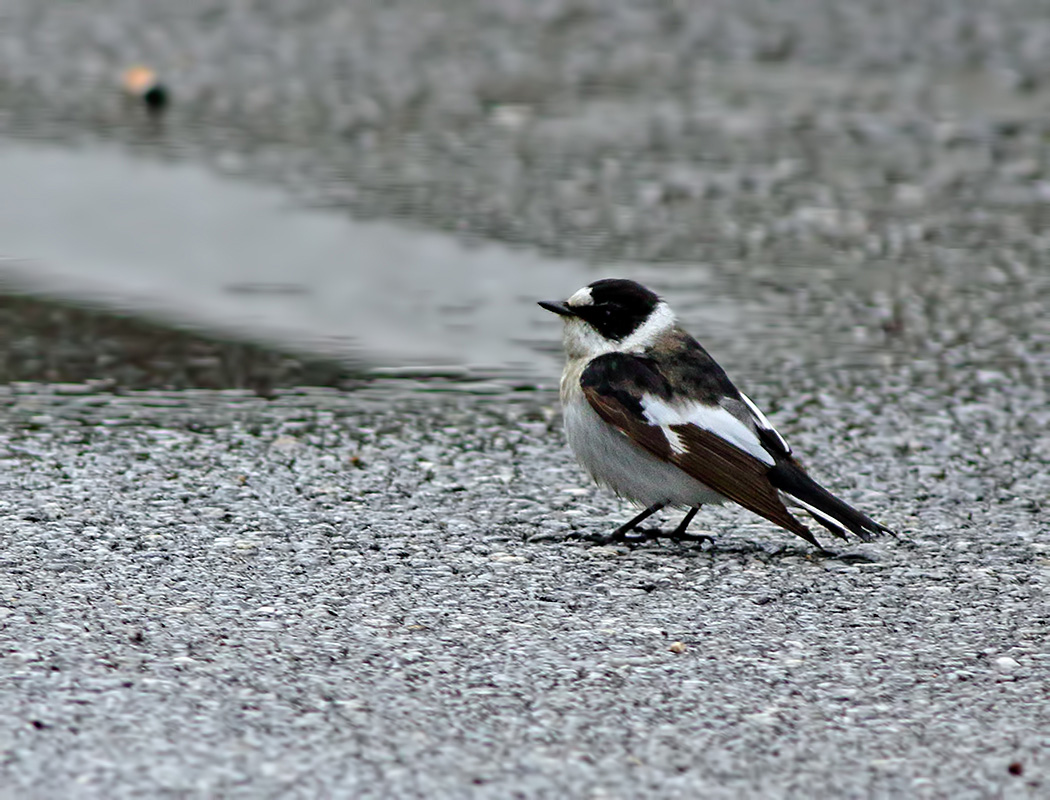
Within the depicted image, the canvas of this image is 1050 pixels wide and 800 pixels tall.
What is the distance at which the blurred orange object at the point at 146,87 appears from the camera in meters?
11.4

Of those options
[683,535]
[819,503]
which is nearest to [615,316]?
[683,535]

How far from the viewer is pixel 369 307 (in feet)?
26.2

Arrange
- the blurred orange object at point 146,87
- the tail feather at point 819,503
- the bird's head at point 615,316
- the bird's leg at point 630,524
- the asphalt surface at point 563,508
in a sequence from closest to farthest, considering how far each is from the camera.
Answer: the asphalt surface at point 563,508
the tail feather at point 819,503
the bird's leg at point 630,524
the bird's head at point 615,316
the blurred orange object at point 146,87

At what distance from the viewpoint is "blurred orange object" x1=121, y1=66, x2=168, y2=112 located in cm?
1142

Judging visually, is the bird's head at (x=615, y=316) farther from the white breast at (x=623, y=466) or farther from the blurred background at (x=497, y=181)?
the blurred background at (x=497, y=181)

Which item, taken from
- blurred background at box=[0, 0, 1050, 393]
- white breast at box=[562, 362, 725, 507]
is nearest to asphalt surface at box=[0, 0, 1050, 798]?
blurred background at box=[0, 0, 1050, 393]

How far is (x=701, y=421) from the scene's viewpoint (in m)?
5.24

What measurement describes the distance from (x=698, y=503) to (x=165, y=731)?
2.09 m

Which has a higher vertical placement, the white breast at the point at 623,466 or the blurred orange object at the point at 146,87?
the blurred orange object at the point at 146,87

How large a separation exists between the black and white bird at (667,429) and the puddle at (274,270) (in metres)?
1.58

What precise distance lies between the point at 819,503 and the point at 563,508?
3.06 ft

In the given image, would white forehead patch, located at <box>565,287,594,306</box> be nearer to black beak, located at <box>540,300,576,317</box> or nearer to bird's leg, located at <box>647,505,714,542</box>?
black beak, located at <box>540,300,576,317</box>

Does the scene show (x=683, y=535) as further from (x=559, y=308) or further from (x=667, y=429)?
(x=559, y=308)

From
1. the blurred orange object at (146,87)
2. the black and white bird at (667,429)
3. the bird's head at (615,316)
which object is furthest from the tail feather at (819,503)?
the blurred orange object at (146,87)
